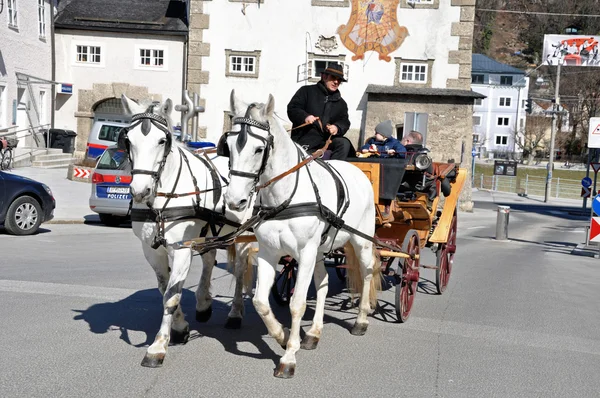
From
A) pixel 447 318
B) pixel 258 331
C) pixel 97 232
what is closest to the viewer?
pixel 258 331

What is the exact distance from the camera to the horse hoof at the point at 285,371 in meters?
6.05

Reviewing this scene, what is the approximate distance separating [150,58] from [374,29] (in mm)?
10046

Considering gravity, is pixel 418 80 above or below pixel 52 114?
above

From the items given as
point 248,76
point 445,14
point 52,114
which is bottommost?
point 52,114

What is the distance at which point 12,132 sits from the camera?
28984mm

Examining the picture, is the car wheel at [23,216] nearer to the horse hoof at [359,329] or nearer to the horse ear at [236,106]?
the horse hoof at [359,329]

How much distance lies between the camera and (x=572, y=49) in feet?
207

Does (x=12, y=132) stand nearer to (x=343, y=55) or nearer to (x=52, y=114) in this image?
(x=52, y=114)

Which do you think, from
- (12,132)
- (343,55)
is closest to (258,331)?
(12,132)

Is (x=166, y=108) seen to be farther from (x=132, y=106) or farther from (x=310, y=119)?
(x=310, y=119)

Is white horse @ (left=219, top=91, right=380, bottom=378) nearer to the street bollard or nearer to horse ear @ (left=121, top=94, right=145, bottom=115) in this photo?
horse ear @ (left=121, top=94, right=145, bottom=115)

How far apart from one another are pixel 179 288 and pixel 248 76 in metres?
27.1

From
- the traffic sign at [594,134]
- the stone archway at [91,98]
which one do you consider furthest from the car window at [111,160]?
the stone archway at [91,98]

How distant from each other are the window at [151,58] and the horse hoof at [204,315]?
27118 millimetres
